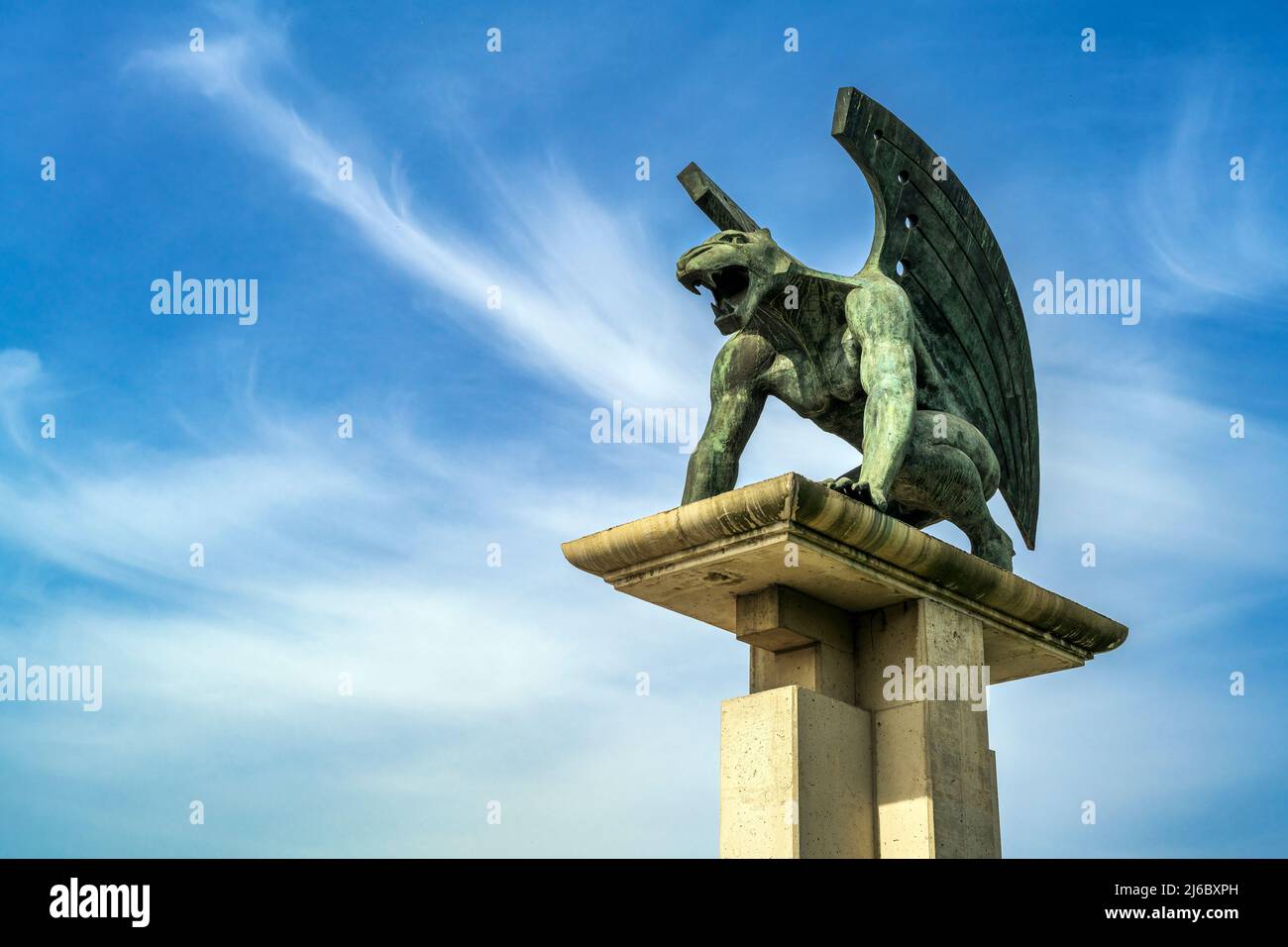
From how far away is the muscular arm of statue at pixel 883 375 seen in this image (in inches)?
330

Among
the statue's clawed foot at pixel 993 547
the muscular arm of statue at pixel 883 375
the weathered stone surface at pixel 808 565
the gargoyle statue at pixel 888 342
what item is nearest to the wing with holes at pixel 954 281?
the gargoyle statue at pixel 888 342

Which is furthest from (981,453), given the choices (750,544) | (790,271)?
(750,544)

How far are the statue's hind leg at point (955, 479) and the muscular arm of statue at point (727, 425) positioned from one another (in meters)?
0.97

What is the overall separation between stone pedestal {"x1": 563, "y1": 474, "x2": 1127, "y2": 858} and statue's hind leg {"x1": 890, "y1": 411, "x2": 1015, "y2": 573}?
1.95 feet

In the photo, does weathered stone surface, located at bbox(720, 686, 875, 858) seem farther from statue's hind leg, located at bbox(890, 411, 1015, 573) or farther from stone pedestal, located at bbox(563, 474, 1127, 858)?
statue's hind leg, located at bbox(890, 411, 1015, 573)

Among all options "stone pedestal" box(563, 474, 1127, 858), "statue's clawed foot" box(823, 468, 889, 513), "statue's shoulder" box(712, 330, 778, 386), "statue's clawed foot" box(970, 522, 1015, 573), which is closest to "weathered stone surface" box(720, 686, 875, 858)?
"stone pedestal" box(563, 474, 1127, 858)

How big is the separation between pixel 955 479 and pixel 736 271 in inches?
72.6

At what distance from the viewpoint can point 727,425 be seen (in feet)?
30.5

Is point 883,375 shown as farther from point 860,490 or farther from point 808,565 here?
point 808,565

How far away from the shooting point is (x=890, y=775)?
8219mm

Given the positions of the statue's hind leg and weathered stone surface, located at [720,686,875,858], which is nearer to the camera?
weathered stone surface, located at [720,686,875,858]

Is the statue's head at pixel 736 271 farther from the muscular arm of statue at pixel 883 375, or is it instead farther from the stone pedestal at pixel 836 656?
the stone pedestal at pixel 836 656

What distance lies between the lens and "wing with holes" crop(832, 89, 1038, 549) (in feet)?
31.2

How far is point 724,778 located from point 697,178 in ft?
12.3
